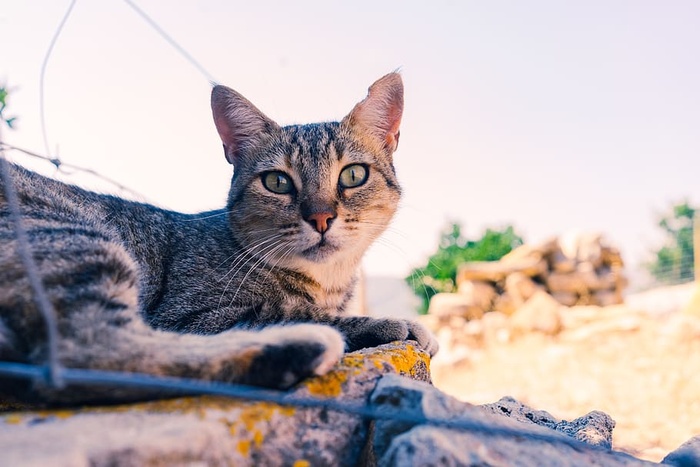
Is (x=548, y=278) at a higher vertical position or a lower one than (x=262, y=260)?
higher

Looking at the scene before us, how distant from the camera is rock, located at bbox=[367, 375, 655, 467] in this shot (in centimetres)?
118

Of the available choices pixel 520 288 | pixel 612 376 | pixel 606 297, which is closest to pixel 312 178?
pixel 612 376

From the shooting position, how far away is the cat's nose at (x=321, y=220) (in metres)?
2.24

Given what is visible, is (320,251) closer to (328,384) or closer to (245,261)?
(245,261)

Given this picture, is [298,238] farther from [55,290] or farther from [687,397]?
[687,397]

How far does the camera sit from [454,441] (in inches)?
48.6

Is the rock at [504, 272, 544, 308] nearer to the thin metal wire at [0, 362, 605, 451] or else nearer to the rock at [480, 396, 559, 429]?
the rock at [480, 396, 559, 429]

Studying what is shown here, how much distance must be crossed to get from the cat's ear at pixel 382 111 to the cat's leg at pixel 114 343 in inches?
57.1

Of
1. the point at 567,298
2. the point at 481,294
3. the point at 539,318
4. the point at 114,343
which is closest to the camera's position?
the point at 114,343

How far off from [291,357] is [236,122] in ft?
5.34

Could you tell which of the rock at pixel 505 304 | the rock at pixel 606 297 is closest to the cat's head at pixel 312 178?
the rock at pixel 505 304

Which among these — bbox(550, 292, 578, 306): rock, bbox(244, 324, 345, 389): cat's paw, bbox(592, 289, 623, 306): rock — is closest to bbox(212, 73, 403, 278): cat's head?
bbox(244, 324, 345, 389): cat's paw

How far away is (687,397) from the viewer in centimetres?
539

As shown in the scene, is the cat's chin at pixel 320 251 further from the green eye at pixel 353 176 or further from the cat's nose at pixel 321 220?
the green eye at pixel 353 176
